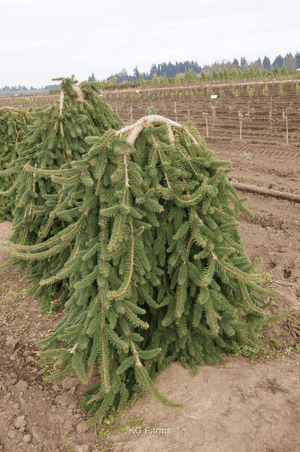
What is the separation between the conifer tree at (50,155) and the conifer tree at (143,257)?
1739mm

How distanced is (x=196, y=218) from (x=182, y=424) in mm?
1678

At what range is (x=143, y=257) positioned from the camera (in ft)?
8.52

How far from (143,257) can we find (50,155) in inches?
100

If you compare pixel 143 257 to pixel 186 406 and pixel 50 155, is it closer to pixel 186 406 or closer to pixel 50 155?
pixel 186 406

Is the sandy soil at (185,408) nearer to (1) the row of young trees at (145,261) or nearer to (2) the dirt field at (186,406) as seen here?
(2) the dirt field at (186,406)

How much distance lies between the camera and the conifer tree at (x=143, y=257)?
2543mm

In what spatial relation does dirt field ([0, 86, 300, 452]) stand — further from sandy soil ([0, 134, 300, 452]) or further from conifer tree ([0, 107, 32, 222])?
conifer tree ([0, 107, 32, 222])

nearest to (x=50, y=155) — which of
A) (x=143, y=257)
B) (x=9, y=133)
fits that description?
(x=143, y=257)

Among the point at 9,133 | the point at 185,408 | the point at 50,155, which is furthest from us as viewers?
the point at 9,133

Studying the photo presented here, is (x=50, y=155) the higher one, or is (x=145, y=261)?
(x=50, y=155)

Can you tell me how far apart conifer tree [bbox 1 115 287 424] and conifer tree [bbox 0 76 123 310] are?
5.70ft

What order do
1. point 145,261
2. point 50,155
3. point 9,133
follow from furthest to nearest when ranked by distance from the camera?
point 9,133 < point 50,155 < point 145,261

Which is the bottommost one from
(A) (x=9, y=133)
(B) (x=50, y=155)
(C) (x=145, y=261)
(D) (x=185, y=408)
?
(D) (x=185, y=408)

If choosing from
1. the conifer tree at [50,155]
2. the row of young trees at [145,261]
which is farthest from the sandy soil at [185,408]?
the conifer tree at [50,155]
